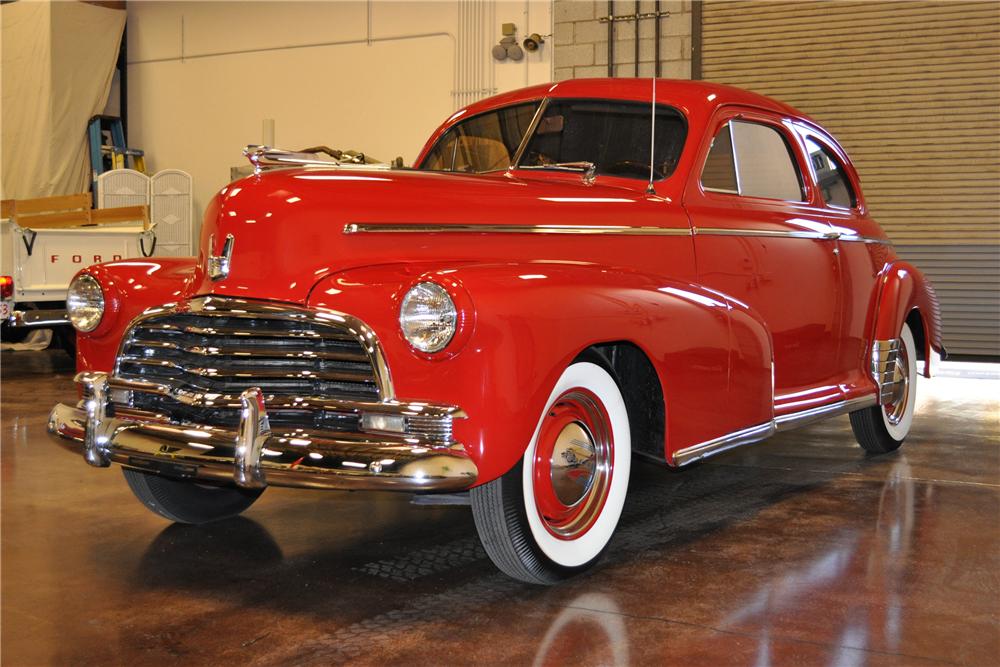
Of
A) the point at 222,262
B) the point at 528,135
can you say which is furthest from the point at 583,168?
the point at 222,262

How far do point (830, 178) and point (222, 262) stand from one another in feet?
9.99

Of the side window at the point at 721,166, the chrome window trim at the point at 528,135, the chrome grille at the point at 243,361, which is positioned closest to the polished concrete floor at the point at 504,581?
the chrome grille at the point at 243,361

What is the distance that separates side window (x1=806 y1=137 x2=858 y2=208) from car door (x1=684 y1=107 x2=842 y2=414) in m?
0.18

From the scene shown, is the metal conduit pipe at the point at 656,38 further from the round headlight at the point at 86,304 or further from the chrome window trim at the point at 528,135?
the round headlight at the point at 86,304

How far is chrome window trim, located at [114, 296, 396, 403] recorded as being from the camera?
267 centimetres

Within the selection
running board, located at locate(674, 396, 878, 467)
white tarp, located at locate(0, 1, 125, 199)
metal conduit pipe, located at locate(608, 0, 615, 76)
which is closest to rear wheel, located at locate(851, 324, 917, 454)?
running board, located at locate(674, 396, 878, 467)

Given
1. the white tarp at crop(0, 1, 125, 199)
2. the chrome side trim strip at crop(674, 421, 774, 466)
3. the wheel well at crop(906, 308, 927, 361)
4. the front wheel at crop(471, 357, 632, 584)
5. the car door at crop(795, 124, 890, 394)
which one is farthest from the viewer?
the white tarp at crop(0, 1, 125, 199)

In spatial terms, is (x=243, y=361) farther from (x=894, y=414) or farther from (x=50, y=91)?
(x=50, y=91)

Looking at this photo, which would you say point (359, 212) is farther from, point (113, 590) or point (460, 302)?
point (113, 590)

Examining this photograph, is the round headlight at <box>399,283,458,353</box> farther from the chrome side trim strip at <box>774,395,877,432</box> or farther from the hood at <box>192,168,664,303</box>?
the chrome side trim strip at <box>774,395,877,432</box>

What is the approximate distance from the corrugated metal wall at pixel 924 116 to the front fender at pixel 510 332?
7.73 m

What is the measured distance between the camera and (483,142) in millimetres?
4223

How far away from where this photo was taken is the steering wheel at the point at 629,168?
3832 millimetres

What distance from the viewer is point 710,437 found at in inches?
137
